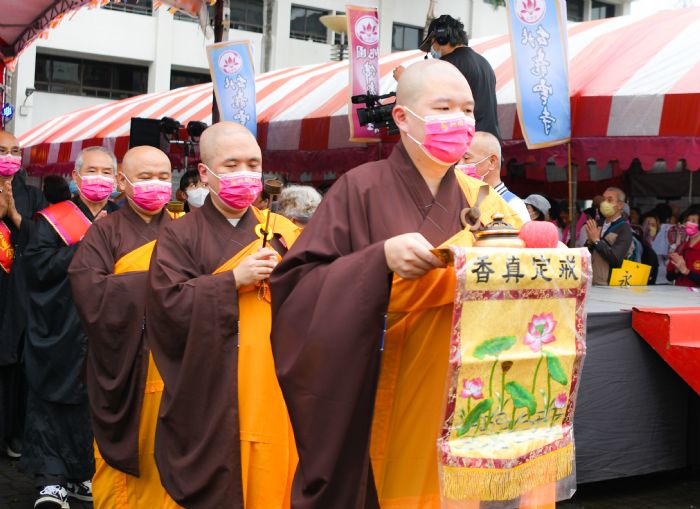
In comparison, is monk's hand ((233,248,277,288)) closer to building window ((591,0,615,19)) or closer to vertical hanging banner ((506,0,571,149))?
vertical hanging banner ((506,0,571,149))

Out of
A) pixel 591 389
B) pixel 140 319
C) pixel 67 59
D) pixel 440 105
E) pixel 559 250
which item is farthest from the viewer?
pixel 67 59

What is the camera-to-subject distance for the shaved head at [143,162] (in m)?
3.45

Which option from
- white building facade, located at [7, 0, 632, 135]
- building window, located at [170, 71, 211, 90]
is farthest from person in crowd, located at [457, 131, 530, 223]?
building window, located at [170, 71, 211, 90]

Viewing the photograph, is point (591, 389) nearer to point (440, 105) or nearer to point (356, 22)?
point (440, 105)

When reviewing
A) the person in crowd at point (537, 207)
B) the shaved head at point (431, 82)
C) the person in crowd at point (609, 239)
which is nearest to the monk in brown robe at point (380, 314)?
the shaved head at point (431, 82)

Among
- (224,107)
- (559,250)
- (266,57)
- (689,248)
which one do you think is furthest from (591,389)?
(266,57)

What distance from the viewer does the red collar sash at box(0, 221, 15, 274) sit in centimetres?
461

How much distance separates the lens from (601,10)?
27781 millimetres

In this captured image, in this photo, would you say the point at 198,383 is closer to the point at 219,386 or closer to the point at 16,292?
the point at 219,386

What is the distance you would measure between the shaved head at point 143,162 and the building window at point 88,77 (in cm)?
1886

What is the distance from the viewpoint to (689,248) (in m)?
6.63

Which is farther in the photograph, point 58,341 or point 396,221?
point 58,341

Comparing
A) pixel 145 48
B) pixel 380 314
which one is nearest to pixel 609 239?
pixel 380 314

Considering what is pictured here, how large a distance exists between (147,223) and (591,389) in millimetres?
2110
